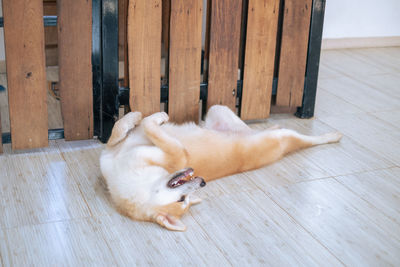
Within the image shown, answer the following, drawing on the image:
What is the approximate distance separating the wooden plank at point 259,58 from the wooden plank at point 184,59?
1.07 ft

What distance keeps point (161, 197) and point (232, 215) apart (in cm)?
37

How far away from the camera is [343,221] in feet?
7.88

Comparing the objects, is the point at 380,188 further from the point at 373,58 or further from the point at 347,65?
the point at 373,58

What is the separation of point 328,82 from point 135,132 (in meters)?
1.99

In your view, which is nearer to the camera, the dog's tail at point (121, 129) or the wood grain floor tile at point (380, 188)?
the wood grain floor tile at point (380, 188)

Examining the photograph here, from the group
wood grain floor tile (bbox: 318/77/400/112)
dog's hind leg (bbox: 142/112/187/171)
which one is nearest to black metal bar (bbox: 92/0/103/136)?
dog's hind leg (bbox: 142/112/187/171)

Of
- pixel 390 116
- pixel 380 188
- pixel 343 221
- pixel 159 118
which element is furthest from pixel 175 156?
pixel 390 116

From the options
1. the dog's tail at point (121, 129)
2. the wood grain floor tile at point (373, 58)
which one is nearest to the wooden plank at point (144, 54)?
the dog's tail at point (121, 129)

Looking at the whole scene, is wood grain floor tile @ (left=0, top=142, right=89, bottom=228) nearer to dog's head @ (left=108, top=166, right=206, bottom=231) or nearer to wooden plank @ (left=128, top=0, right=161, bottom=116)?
dog's head @ (left=108, top=166, right=206, bottom=231)

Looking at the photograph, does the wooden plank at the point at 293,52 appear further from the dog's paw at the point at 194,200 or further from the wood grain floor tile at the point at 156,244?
the wood grain floor tile at the point at 156,244

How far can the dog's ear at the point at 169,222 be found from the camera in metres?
2.23

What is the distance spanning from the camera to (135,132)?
8.99ft

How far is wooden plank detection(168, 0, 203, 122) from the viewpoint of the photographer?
2.91m

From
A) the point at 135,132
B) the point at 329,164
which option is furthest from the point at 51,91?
the point at 329,164
